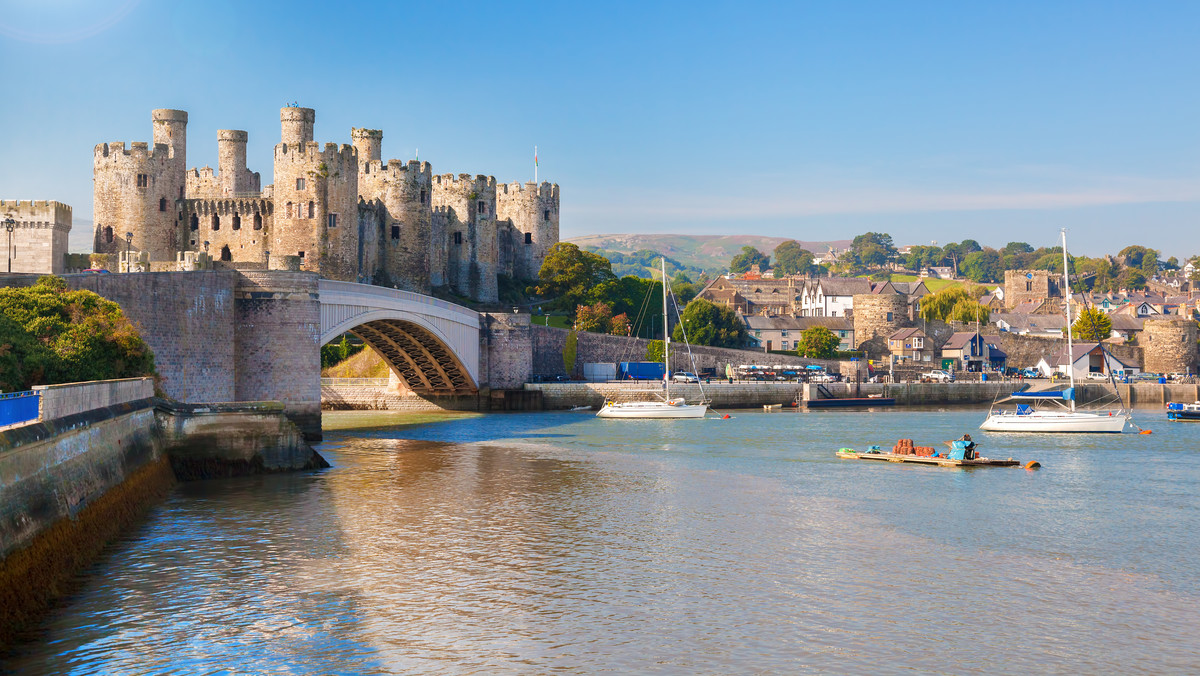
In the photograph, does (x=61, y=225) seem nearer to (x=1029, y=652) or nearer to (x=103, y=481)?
(x=103, y=481)

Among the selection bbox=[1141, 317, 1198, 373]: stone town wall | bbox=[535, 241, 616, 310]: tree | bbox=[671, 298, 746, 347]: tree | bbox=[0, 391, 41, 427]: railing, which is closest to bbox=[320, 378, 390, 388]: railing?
bbox=[535, 241, 616, 310]: tree

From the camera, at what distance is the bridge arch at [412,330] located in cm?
4325

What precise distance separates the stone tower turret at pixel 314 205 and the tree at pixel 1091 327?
6761cm

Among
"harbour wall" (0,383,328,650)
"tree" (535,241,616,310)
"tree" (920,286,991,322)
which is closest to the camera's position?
"harbour wall" (0,383,328,650)

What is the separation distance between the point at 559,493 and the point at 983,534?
35.2 feet

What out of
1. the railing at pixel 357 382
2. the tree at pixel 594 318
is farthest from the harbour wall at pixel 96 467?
the tree at pixel 594 318

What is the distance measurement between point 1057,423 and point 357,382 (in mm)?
38972

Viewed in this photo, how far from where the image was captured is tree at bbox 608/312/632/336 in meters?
83.3

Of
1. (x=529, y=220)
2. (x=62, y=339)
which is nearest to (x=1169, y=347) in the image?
(x=529, y=220)

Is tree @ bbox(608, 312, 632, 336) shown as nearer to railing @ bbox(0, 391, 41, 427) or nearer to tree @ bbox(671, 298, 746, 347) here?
tree @ bbox(671, 298, 746, 347)

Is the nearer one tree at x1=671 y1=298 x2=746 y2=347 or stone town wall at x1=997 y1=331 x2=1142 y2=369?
stone town wall at x1=997 y1=331 x2=1142 y2=369

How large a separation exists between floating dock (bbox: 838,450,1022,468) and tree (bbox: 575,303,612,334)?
45.5 m

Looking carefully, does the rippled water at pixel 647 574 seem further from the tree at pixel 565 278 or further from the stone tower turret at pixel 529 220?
the stone tower turret at pixel 529 220

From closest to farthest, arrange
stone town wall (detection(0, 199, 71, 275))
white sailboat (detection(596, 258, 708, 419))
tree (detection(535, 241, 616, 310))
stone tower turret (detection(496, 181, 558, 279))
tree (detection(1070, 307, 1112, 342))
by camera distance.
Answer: stone town wall (detection(0, 199, 71, 275)) < white sailboat (detection(596, 258, 708, 419)) < tree (detection(535, 241, 616, 310)) < stone tower turret (detection(496, 181, 558, 279)) < tree (detection(1070, 307, 1112, 342))
